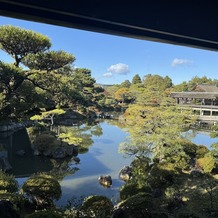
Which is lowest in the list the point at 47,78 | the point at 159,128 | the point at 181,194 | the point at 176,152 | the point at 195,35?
the point at 181,194

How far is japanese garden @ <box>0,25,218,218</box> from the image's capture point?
4.26 metres

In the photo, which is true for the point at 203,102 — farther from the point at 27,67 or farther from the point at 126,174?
the point at 126,174

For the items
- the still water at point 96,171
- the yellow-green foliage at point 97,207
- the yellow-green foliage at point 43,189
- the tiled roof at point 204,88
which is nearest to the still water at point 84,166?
A: the still water at point 96,171

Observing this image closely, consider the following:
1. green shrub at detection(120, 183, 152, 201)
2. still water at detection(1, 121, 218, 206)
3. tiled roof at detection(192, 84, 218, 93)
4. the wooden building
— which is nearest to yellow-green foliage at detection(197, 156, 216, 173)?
still water at detection(1, 121, 218, 206)

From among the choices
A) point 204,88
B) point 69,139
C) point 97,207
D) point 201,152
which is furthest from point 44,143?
point 204,88

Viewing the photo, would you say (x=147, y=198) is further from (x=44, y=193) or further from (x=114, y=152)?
(x=114, y=152)

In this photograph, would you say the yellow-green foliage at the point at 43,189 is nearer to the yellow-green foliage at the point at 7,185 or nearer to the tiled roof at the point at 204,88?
the yellow-green foliage at the point at 7,185

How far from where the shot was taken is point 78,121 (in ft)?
53.6

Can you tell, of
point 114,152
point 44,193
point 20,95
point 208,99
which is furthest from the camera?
point 208,99

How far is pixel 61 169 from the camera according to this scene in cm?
763

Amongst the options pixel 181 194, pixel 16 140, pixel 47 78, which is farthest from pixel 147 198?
pixel 16 140

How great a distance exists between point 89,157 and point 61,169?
166 centimetres

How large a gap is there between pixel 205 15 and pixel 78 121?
15.2m

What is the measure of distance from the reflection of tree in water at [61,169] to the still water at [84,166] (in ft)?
0.28
